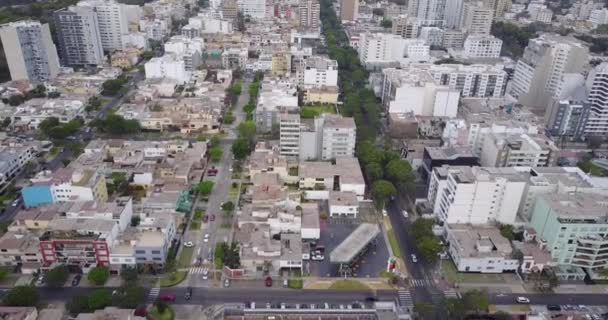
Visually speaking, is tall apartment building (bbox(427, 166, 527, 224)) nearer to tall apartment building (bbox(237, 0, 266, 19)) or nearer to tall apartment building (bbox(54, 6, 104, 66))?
tall apartment building (bbox(54, 6, 104, 66))

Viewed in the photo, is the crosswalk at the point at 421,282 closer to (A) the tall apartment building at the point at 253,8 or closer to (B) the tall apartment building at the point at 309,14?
(B) the tall apartment building at the point at 309,14

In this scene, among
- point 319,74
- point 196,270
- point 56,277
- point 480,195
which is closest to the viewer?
point 56,277

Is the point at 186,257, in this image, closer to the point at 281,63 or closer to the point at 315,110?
the point at 315,110

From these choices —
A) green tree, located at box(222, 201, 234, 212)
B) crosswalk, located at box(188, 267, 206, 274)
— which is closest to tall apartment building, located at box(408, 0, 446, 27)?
green tree, located at box(222, 201, 234, 212)

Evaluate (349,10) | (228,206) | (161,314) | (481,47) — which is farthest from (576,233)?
(349,10)

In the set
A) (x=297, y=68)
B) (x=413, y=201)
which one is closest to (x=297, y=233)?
(x=413, y=201)

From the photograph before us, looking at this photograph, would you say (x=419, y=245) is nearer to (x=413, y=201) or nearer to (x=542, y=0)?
(x=413, y=201)
